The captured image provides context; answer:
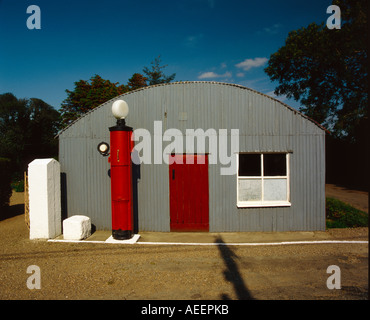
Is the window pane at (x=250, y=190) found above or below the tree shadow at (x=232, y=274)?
above

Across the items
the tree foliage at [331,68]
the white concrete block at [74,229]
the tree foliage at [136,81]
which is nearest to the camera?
the white concrete block at [74,229]

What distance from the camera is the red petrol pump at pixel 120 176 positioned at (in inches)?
271

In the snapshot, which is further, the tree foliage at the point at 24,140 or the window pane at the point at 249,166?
the tree foliage at the point at 24,140

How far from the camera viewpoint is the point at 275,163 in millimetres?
8094

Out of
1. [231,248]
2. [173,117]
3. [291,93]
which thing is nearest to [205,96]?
[173,117]

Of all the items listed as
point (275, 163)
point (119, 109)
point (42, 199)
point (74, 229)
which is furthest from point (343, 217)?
point (42, 199)

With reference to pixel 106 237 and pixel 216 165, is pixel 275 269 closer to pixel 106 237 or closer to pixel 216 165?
pixel 216 165

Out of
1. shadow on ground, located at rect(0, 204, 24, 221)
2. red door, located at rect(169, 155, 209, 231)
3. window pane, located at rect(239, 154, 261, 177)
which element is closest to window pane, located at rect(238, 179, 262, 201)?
window pane, located at rect(239, 154, 261, 177)

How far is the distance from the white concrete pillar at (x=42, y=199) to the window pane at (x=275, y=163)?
23.4 ft

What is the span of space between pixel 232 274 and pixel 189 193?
3.29 m

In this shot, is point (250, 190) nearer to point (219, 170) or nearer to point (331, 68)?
point (219, 170)

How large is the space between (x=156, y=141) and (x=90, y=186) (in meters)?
2.80

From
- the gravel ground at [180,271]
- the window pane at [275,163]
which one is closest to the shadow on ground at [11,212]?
the gravel ground at [180,271]

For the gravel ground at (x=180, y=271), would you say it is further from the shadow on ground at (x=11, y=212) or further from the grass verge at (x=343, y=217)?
the shadow on ground at (x=11, y=212)
